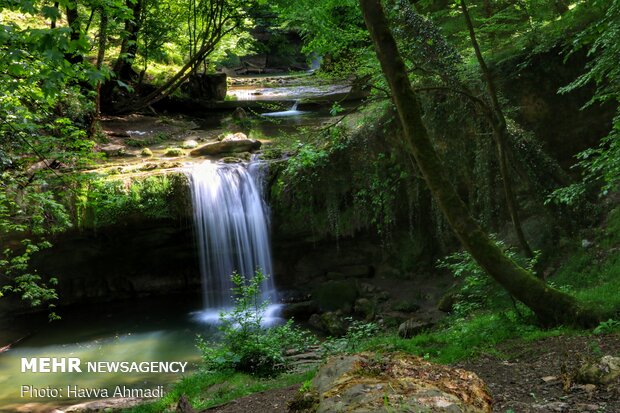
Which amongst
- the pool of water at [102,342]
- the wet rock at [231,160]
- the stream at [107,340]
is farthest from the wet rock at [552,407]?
the wet rock at [231,160]

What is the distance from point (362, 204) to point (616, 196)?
5.28 m

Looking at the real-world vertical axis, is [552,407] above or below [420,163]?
below

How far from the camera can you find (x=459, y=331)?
702 cm

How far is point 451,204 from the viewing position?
5.39m

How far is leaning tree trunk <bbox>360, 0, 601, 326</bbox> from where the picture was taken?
17.0 ft

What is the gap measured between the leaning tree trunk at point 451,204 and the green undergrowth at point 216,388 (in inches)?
99.1

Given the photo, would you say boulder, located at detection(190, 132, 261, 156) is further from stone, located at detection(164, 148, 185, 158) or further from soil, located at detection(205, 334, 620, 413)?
soil, located at detection(205, 334, 620, 413)

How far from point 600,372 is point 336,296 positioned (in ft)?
25.2

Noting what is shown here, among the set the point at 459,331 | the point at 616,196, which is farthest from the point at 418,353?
the point at 616,196

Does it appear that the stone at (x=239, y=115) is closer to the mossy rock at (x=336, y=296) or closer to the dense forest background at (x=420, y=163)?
the dense forest background at (x=420, y=163)

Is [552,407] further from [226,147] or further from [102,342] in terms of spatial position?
[226,147]

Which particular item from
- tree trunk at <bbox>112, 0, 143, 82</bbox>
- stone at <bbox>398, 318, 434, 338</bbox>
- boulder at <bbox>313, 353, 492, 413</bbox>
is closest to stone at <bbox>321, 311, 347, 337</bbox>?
stone at <bbox>398, 318, 434, 338</bbox>

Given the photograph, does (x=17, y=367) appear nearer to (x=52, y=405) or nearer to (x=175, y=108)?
(x=52, y=405)

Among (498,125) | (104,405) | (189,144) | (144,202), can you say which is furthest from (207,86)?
(498,125)
